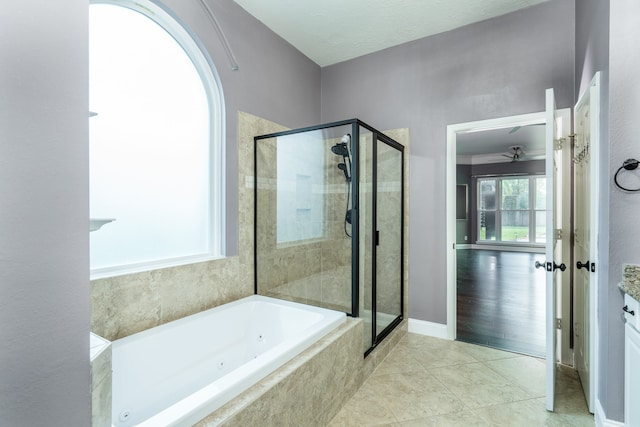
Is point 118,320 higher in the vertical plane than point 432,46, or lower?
lower

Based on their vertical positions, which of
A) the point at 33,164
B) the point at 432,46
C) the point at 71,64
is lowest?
the point at 33,164

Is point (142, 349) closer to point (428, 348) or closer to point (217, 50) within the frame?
point (217, 50)

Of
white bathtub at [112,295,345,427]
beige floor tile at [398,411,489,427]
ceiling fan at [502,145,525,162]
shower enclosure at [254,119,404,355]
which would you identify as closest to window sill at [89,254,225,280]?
white bathtub at [112,295,345,427]

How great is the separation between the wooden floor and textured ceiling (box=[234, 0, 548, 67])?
9.70ft

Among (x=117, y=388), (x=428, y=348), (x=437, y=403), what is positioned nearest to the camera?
(x=117, y=388)

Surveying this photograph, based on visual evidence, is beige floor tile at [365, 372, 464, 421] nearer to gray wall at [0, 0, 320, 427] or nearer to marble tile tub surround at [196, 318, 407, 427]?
marble tile tub surround at [196, 318, 407, 427]

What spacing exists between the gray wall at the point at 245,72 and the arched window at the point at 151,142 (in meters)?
0.08

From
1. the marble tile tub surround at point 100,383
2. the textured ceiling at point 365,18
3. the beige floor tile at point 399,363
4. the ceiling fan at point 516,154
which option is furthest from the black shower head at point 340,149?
the ceiling fan at point 516,154

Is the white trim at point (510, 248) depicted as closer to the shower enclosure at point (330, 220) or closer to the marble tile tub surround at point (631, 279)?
the shower enclosure at point (330, 220)

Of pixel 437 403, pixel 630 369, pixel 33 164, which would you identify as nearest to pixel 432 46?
pixel 630 369

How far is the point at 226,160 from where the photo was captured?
7.92ft

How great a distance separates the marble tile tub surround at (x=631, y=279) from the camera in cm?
140

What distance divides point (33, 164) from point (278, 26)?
2750mm

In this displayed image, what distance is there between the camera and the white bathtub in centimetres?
130
